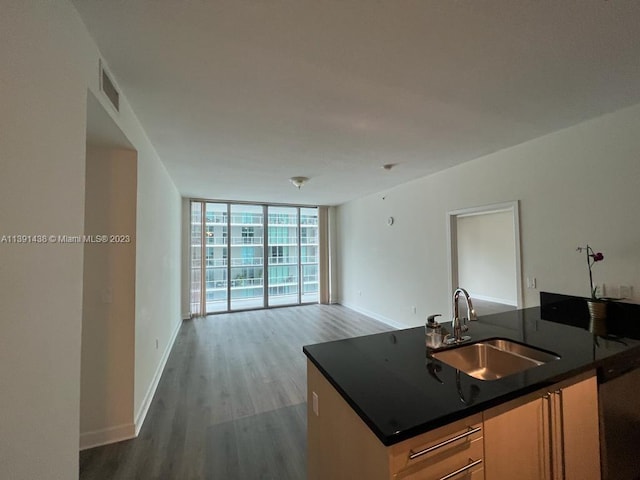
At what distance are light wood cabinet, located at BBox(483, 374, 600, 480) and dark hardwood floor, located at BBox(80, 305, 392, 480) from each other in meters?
1.28

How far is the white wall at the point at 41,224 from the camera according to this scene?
2.49 ft

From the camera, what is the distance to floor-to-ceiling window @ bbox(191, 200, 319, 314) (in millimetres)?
5680

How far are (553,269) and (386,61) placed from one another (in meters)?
2.48

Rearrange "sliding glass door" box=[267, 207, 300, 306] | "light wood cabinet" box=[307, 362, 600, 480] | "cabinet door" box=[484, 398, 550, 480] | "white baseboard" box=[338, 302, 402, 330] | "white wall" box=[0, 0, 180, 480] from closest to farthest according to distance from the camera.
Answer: "white wall" box=[0, 0, 180, 480] → "light wood cabinet" box=[307, 362, 600, 480] → "cabinet door" box=[484, 398, 550, 480] → "white baseboard" box=[338, 302, 402, 330] → "sliding glass door" box=[267, 207, 300, 306]

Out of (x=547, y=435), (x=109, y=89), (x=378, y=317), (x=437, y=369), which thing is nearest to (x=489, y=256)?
(x=378, y=317)

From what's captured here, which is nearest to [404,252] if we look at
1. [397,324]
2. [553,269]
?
[397,324]

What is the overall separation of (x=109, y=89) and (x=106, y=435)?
2.43 m

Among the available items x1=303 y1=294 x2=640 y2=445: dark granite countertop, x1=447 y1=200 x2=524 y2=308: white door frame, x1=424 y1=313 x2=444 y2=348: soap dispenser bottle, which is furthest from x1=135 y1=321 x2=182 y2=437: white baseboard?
x1=447 y1=200 x2=524 y2=308: white door frame

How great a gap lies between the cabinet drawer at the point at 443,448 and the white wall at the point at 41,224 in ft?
3.82

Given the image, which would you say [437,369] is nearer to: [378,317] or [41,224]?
[41,224]

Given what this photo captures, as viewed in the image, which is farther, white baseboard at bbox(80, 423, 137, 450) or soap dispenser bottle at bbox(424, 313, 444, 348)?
white baseboard at bbox(80, 423, 137, 450)

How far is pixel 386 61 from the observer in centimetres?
146

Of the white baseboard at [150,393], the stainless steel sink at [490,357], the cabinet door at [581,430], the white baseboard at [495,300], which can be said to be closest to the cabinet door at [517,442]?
the cabinet door at [581,430]

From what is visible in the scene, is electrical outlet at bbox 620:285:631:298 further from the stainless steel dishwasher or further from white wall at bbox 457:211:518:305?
white wall at bbox 457:211:518:305
